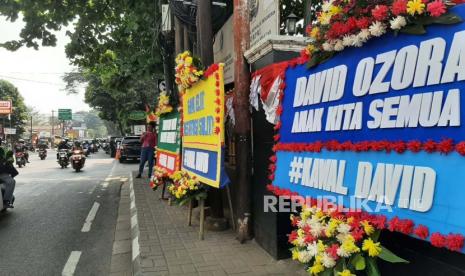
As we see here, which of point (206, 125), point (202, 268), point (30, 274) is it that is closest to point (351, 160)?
point (202, 268)

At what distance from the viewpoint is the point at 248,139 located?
5570mm

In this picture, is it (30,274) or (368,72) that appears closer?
(368,72)

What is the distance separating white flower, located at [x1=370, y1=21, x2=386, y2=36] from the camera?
274 centimetres

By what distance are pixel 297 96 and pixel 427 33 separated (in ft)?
4.91

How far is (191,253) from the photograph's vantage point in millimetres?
5152

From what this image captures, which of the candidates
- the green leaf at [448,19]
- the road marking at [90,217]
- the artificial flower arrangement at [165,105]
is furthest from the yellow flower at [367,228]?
the artificial flower arrangement at [165,105]

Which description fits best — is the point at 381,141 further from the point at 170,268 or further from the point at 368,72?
the point at 170,268

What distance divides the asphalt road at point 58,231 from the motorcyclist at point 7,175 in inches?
14.5

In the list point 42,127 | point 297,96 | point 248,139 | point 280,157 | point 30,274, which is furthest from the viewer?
point 42,127

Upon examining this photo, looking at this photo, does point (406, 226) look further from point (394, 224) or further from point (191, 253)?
point (191, 253)

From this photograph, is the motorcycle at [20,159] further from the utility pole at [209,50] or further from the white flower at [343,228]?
the white flower at [343,228]

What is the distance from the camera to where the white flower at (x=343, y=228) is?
2.94 m

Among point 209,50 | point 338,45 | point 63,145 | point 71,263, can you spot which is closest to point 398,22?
point 338,45

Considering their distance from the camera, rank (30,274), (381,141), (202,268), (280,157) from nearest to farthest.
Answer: (381,141)
(280,157)
(202,268)
(30,274)
